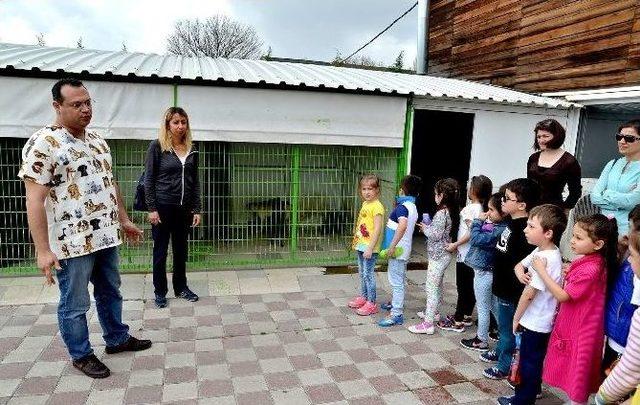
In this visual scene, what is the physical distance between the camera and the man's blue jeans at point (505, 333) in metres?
3.23

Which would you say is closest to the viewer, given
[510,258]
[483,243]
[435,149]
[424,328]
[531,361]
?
[531,361]

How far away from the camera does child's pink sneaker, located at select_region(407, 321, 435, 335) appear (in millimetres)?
4098

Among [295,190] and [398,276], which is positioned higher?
[295,190]

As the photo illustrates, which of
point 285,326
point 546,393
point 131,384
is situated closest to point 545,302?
point 546,393

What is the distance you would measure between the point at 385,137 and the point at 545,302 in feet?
Result: 11.6

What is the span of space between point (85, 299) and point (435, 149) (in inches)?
298

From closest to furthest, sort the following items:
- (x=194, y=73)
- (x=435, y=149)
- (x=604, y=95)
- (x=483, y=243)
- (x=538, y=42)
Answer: (x=483, y=243), (x=194, y=73), (x=604, y=95), (x=538, y=42), (x=435, y=149)

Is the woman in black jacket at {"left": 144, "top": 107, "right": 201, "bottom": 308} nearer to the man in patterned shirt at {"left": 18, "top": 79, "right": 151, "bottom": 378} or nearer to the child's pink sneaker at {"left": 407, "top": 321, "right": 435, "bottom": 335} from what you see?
the man in patterned shirt at {"left": 18, "top": 79, "right": 151, "bottom": 378}

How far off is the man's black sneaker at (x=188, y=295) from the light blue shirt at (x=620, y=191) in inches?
159

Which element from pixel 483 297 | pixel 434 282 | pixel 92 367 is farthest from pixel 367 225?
pixel 92 367

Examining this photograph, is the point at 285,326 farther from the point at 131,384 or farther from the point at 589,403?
the point at 589,403

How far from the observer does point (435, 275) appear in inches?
160

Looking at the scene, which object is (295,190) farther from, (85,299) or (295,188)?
(85,299)

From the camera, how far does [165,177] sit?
433 centimetres
